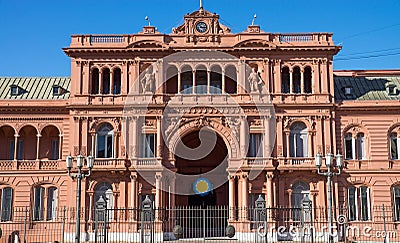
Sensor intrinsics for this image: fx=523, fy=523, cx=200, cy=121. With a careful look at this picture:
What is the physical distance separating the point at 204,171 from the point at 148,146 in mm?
8429

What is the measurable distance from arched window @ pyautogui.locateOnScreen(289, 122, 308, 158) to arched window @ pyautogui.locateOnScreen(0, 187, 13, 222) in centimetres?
2572

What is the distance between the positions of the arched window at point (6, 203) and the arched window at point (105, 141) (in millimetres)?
8777

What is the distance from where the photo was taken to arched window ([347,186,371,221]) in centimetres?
4625

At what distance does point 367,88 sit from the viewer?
51.5 m

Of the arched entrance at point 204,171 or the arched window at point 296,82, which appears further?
the arched entrance at point 204,171

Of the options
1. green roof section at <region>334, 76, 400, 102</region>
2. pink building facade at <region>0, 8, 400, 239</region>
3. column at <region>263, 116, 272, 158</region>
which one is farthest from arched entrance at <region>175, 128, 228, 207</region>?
green roof section at <region>334, 76, 400, 102</region>

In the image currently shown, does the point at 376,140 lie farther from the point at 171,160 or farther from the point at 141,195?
the point at 141,195

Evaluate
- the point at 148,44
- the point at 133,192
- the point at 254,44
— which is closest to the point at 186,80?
the point at 148,44

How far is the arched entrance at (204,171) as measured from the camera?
5062 cm

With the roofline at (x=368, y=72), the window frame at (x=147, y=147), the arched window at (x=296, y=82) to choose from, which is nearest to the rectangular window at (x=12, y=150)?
the window frame at (x=147, y=147)

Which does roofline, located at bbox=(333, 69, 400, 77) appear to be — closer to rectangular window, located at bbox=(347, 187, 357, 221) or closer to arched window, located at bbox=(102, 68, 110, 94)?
rectangular window, located at bbox=(347, 187, 357, 221)

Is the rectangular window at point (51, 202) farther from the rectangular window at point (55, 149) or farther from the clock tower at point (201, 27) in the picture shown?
the clock tower at point (201, 27)

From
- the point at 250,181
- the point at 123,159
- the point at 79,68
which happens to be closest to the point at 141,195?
the point at 123,159

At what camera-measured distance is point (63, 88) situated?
171 feet
